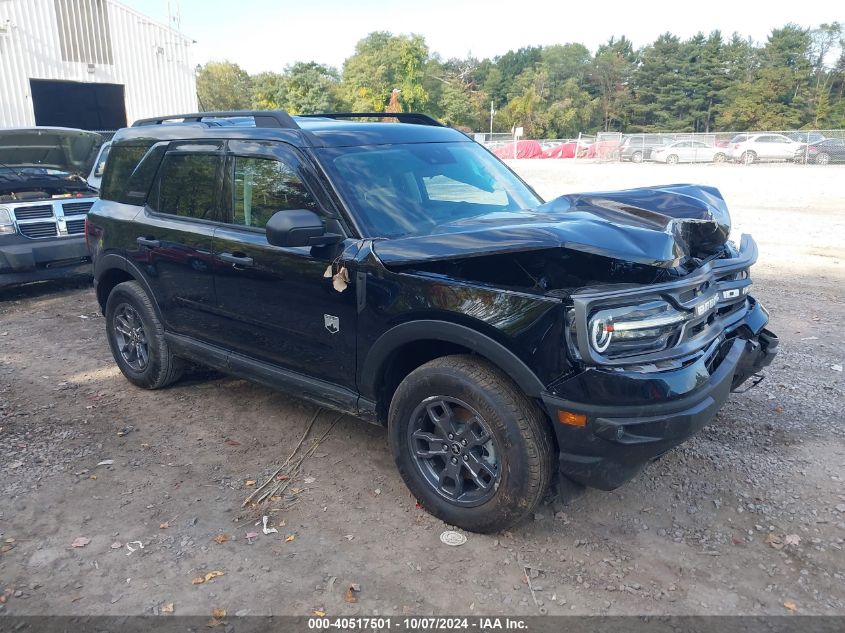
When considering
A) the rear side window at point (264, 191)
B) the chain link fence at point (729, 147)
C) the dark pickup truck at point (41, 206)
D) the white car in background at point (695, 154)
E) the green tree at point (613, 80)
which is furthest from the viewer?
the green tree at point (613, 80)

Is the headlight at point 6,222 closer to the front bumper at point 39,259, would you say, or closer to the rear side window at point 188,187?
the front bumper at point 39,259

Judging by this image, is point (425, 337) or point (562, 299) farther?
point (425, 337)

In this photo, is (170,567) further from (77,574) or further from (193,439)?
(193,439)

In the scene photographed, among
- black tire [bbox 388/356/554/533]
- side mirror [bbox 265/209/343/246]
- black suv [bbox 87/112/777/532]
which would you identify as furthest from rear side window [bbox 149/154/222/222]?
black tire [bbox 388/356/554/533]

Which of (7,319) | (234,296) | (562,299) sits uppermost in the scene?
(562,299)

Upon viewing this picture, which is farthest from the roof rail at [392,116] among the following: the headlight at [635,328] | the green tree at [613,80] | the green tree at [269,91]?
the green tree at [613,80]

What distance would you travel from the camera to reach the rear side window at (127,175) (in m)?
4.98

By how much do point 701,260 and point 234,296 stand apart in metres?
2.71

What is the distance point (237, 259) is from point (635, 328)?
95.4 inches

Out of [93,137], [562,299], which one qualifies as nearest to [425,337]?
[562,299]

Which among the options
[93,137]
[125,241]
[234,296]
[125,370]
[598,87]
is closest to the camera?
[234,296]

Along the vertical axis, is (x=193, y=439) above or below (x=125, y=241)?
below

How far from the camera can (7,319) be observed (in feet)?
24.6

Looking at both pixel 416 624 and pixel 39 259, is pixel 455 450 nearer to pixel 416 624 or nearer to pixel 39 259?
pixel 416 624
